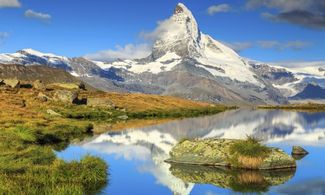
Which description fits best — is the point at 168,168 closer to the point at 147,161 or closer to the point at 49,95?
the point at 147,161

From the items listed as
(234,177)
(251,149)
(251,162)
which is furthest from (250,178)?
(251,149)

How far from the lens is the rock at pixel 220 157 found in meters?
49.8

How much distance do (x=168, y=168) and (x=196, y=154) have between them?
405 cm

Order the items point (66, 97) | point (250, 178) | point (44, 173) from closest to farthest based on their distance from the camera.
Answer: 1. point (44, 173)
2. point (250, 178)
3. point (66, 97)

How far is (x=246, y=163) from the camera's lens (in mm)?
49562

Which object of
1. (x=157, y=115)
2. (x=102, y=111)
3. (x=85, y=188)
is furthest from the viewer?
(x=157, y=115)

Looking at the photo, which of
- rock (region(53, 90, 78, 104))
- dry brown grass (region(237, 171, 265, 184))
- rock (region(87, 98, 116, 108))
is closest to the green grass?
dry brown grass (region(237, 171, 265, 184))

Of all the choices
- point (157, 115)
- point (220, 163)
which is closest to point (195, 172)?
point (220, 163)

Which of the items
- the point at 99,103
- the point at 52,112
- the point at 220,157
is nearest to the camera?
the point at 220,157

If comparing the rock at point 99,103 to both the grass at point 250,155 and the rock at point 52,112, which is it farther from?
the grass at point 250,155

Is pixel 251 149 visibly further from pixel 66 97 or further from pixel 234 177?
pixel 66 97

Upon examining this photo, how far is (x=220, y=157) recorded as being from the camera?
52469 mm

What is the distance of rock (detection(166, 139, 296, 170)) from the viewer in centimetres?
4984

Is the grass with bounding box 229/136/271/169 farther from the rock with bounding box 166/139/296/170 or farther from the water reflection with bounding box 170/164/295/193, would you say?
the water reflection with bounding box 170/164/295/193
